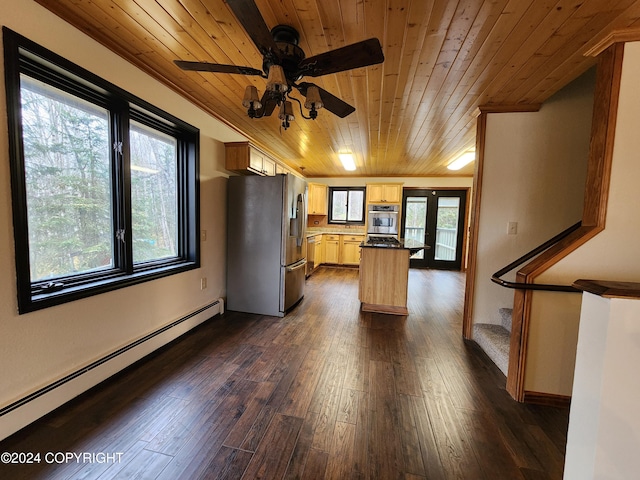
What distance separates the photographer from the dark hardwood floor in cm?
131

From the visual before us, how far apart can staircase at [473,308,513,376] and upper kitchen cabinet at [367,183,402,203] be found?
4.11 meters

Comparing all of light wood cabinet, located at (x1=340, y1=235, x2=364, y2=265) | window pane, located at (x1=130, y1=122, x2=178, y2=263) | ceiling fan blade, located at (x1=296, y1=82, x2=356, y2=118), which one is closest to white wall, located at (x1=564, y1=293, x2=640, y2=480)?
ceiling fan blade, located at (x1=296, y1=82, x2=356, y2=118)

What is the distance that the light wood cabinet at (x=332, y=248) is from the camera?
6707mm

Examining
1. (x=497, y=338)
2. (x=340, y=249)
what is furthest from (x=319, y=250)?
(x=497, y=338)

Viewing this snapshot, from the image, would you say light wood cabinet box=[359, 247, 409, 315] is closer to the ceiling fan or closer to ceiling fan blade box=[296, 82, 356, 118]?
ceiling fan blade box=[296, 82, 356, 118]

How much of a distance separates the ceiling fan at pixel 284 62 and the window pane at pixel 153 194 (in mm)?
1201

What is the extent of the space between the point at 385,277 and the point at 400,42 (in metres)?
2.59

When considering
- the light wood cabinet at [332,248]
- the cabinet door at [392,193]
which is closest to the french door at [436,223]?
the cabinet door at [392,193]

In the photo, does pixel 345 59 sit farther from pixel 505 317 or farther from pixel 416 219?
pixel 416 219

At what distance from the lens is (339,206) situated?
7164 millimetres

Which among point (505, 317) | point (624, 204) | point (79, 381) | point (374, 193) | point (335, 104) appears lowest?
point (79, 381)

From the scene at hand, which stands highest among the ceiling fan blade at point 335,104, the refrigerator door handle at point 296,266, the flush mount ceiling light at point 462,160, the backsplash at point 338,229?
the flush mount ceiling light at point 462,160

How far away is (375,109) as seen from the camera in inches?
109

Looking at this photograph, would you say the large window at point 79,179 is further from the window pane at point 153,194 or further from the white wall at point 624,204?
the white wall at point 624,204
